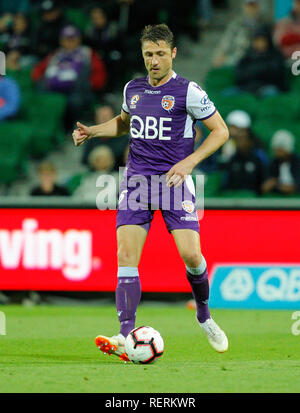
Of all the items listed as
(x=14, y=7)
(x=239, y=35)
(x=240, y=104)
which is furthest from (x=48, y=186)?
A: (x=14, y=7)

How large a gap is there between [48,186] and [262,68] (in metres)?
4.12

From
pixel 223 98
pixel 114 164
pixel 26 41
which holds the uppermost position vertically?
pixel 26 41

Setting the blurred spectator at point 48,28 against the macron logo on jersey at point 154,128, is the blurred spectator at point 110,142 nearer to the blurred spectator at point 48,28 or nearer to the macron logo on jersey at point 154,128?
the blurred spectator at point 48,28

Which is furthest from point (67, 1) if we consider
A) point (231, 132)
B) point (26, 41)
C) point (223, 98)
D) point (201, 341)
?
point (201, 341)

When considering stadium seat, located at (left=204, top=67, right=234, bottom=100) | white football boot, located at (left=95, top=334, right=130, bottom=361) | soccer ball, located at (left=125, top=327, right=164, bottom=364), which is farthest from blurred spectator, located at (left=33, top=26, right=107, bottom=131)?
soccer ball, located at (left=125, top=327, right=164, bottom=364)

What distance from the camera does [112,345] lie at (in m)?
6.89

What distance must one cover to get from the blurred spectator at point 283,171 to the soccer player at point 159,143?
5.59m

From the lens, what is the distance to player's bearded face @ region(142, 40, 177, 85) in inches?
285

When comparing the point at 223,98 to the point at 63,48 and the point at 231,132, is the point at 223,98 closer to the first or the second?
the point at 231,132

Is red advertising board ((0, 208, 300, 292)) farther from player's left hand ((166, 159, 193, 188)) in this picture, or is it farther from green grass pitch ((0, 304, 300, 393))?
player's left hand ((166, 159, 193, 188))

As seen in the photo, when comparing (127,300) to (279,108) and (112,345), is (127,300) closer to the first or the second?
(112,345)

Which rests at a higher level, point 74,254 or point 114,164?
point 114,164

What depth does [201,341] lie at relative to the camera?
8836 millimetres

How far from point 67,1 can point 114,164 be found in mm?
5540
